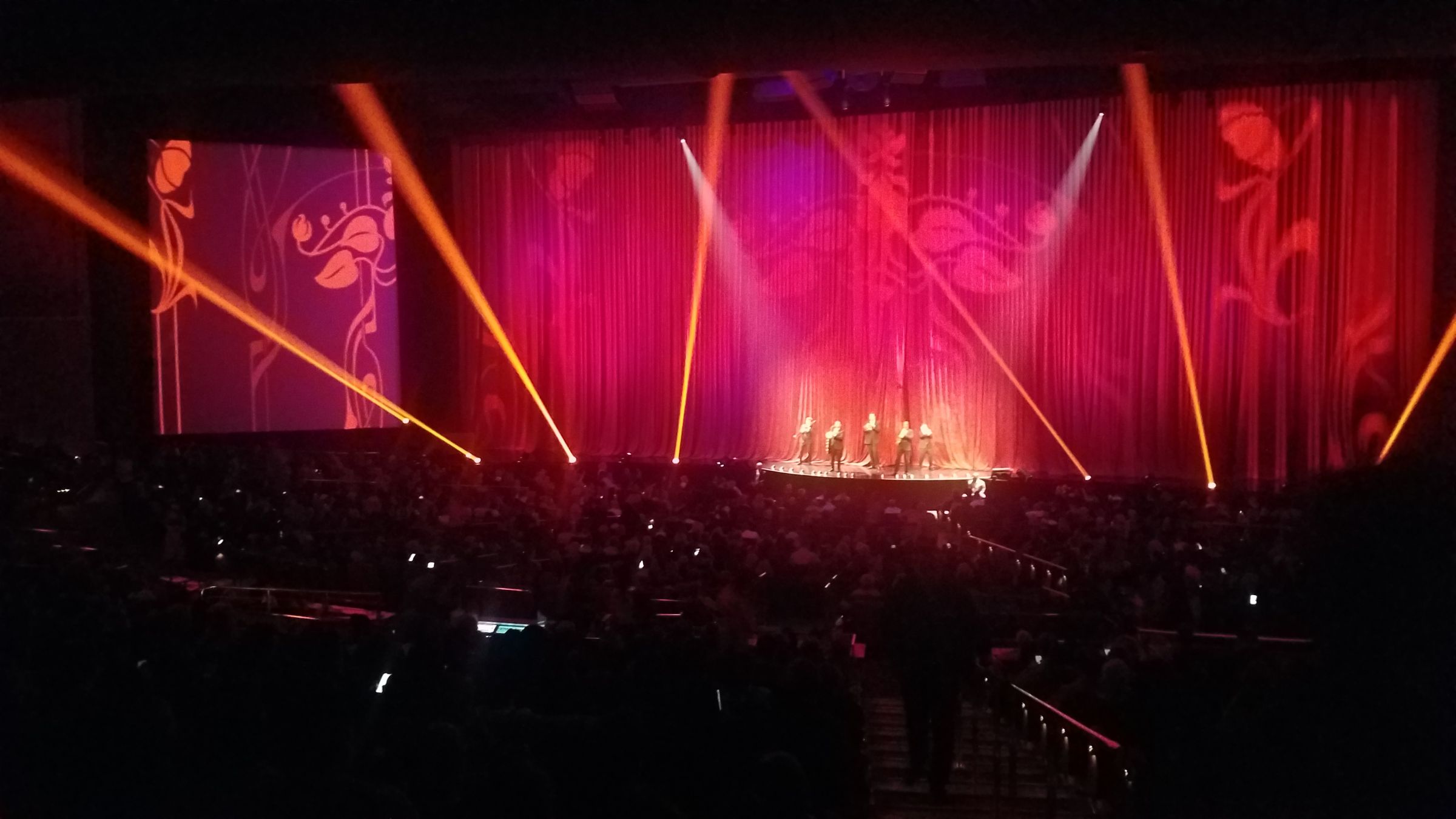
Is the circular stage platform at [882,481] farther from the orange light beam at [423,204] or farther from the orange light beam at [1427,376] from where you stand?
the orange light beam at [1427,376]

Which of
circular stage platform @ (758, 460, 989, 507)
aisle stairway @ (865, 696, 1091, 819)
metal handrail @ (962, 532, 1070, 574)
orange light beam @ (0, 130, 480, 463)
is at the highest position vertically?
orange light beam @ (0, 130, 480, 463)

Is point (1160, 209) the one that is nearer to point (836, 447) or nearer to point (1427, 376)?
point (1427, 376)

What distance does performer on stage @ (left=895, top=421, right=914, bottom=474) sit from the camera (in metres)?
18.0

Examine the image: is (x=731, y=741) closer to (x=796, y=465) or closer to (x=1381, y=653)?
(x=1381, y=653)

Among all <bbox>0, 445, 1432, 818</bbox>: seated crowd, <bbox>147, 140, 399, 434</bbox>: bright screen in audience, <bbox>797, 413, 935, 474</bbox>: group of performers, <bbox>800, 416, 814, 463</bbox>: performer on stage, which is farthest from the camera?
<bbox>800, 416, 814, 463</bbox>: performer on stage

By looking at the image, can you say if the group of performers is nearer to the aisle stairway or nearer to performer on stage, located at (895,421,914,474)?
performer on stage, located at (895,421,914,474)

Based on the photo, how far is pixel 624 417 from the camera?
21406 millimetres

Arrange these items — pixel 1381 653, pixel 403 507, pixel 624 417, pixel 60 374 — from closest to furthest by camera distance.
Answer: pixel 1381 653 → pixel 403 507 → pixel 60 374 → pixel 624 417

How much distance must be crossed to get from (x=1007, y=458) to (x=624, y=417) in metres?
7.27

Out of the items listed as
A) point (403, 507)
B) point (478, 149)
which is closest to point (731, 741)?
point (403, 507)

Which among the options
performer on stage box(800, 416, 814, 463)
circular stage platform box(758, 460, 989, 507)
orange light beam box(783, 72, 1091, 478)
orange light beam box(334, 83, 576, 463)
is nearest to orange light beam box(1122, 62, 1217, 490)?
orange light beam box(783, 72, 1091, 478)

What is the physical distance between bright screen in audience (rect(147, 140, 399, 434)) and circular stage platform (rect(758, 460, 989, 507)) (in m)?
7.38

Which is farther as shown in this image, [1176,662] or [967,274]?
[967,274]

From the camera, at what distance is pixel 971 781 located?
5.93 m
